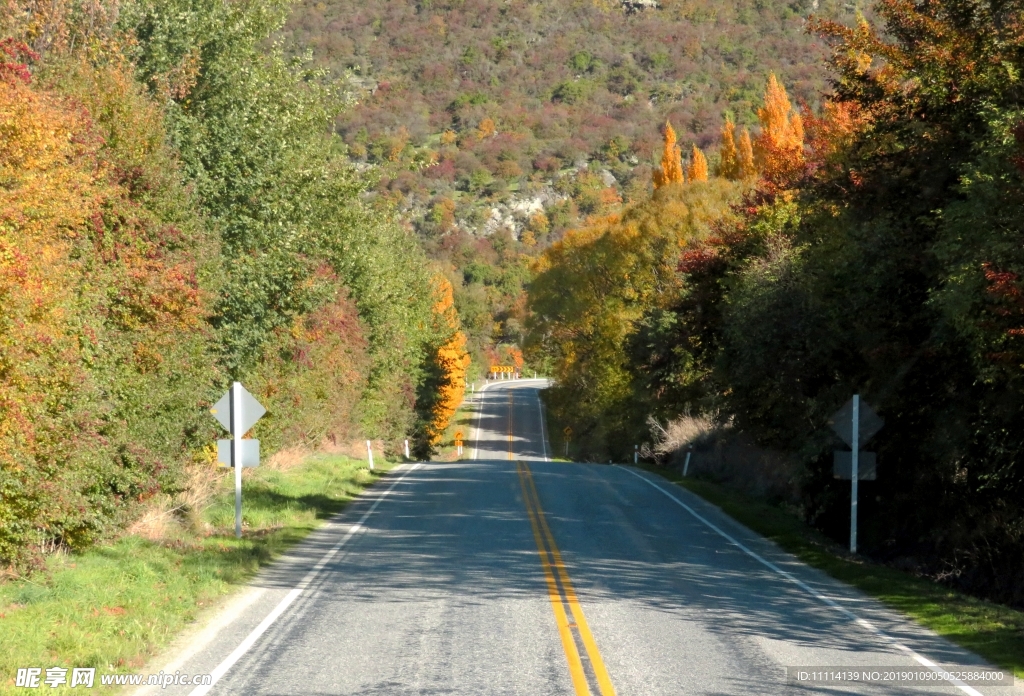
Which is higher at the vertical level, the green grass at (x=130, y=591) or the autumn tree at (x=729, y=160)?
the autumn tree at (x=729, y=160)

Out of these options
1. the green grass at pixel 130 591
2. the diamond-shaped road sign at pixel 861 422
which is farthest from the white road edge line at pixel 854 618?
the green grass at pixel 130 591

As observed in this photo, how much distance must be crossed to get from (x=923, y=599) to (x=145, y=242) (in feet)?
47.3

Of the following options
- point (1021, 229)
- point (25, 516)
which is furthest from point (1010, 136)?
point (25, 516)

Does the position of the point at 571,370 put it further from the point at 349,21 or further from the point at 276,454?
the point at 349,21

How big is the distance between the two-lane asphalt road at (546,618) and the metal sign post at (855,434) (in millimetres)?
1957

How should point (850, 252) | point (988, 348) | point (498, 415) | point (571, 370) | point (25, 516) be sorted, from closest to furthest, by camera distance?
1. point (25, 516)
2. point (988, 348)
3. point (850, 252)
4. point (571, 370)
5. point (498, 415)

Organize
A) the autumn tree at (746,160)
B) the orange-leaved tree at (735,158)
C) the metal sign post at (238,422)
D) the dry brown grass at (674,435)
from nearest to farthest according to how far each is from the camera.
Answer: the metal sign post at (238,422)
the dry brown grass at (674,435)
the autumn tree at (746,160)
the orange-leaved tree at (735,158)

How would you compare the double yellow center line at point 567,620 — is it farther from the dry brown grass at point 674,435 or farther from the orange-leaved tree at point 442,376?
the orange-leaved tree at point 442,376

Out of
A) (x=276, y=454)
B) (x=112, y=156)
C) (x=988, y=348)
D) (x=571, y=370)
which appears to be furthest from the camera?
(x=571, y=370)

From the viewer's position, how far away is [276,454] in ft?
115

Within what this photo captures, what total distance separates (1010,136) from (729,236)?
2089 cm

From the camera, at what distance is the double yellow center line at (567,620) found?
9867 mm

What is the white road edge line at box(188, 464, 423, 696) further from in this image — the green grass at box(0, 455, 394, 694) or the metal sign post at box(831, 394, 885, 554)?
the metal sign post at box(831, 394, 885, 554)

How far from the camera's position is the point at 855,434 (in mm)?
20141
